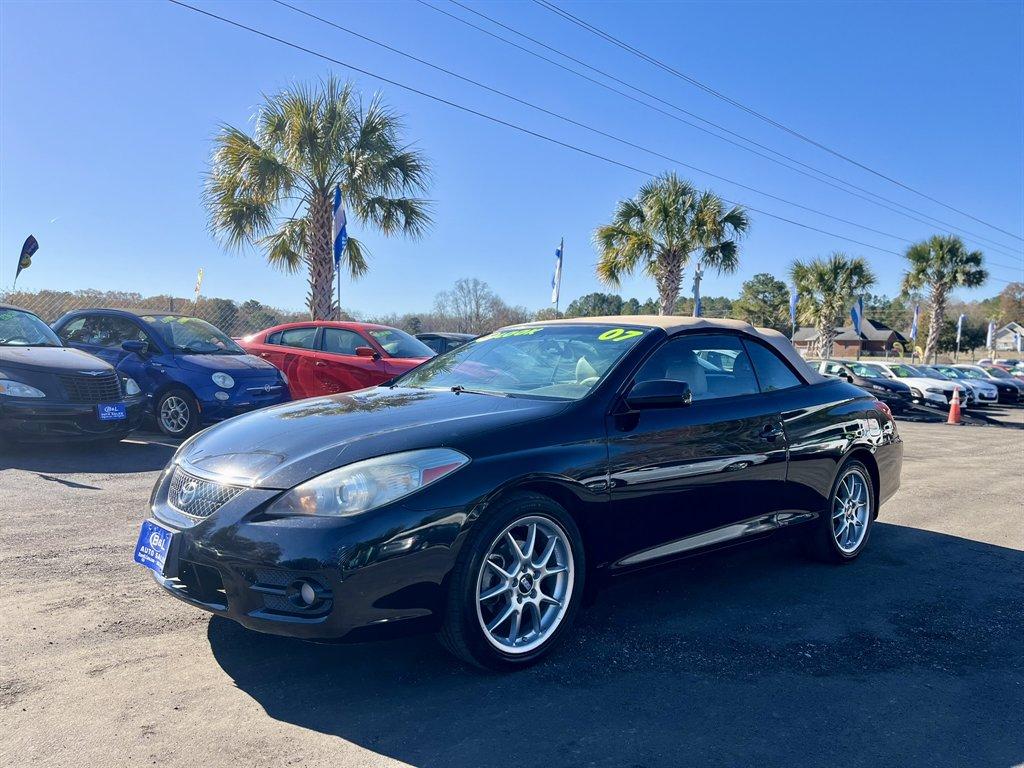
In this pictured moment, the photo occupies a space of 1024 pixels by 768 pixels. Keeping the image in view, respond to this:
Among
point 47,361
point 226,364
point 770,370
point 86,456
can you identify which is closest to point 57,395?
point 47,361

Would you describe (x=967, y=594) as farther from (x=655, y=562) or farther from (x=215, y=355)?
(x=215, y=355)

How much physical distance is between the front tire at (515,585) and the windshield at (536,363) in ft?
2.36

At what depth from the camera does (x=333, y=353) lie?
11.5 m

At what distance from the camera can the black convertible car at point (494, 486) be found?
2969 mm

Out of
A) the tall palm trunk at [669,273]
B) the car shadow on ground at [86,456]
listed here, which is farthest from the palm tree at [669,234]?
the car shadow on ground at [86,456]

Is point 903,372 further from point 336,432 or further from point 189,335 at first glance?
point 336,432

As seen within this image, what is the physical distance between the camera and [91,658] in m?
3.33

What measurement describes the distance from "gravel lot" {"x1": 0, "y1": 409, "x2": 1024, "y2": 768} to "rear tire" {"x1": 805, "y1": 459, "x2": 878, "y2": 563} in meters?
0.18

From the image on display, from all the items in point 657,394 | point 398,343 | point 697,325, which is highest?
point 697,325

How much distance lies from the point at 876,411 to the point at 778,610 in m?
1.98

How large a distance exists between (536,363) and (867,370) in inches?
825

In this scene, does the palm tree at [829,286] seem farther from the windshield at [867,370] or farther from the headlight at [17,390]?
the headlight at [17,390]

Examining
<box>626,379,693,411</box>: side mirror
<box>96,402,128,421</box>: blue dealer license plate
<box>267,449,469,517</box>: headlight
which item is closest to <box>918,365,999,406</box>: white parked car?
<box>96,402,128,421</box>: blue dealer license plate

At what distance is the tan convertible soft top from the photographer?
444 centimetres
